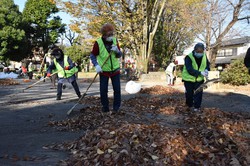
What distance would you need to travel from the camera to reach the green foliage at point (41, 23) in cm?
4544

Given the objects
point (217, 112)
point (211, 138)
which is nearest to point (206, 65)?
point (217, 112)

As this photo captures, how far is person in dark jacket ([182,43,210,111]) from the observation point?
718 centimetres

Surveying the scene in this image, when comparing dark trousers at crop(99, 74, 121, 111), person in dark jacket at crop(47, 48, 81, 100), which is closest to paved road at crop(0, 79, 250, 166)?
dark trousers at crop(99, 74, 121, 111)

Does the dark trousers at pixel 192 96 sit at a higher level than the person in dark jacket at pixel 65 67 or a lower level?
lower

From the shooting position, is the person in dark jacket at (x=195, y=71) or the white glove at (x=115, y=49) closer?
the white glove at (x=115, y=49)

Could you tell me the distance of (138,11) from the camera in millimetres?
24422

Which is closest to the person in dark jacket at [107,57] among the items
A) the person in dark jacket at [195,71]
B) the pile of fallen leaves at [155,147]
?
the person in dark jacket at [195,71]

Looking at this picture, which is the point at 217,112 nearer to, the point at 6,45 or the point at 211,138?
the point at 211,138

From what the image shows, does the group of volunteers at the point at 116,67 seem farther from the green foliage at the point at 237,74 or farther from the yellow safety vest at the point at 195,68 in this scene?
the green foliage at the point at 237,74

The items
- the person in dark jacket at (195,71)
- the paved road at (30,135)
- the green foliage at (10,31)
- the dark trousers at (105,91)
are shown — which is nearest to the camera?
the paved road at (30,135)

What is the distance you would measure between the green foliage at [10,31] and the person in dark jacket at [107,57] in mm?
35359

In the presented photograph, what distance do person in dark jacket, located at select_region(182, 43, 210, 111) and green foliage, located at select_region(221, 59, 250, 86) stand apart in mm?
9962

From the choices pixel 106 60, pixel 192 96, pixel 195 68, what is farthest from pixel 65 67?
pixel 195 68

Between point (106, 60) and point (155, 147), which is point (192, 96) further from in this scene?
point (155, 147)
